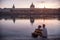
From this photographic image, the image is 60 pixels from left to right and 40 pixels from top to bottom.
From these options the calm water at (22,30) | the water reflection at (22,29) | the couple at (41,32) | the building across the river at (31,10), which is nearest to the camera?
the couple at (41,32)

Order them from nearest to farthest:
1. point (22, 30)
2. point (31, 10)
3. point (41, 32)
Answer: point (41, 32), point (22, 30), point (31, 10)

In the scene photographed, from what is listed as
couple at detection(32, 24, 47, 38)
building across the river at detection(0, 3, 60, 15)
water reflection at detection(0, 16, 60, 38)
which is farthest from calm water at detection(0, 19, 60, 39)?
building across the river at detection(0, 3, 60, 15)

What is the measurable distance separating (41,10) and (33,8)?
4.84ft

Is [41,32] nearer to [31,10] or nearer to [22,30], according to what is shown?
[22,30]

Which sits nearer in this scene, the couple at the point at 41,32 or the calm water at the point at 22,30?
the couple at the point at 41,32

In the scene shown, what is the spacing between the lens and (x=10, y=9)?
4419 cm

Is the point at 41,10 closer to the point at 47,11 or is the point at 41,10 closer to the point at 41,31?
the point at 47,11

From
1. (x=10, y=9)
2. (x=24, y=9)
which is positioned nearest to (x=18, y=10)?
(x=24, y=9)

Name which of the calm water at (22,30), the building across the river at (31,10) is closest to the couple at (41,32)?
the calm water at (22,30)

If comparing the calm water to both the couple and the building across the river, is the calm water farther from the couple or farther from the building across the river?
the building across the river

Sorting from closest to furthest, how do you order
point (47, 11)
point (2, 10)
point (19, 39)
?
point (19, 39), point (2, 10), point (47, 11)

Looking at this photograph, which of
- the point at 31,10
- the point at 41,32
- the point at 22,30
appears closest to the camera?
the point at 41,32

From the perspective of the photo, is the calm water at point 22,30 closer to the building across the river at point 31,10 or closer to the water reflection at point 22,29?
the water reflection at point 22,29

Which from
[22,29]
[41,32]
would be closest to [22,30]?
[22,29]
